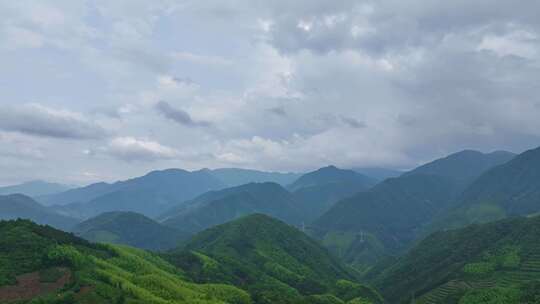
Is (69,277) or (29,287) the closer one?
(29,287)

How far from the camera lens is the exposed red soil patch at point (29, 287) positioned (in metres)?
128

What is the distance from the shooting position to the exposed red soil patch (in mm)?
127781

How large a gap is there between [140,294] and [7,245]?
53.9 m

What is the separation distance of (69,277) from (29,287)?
1057 centimetres

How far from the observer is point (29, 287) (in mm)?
133875

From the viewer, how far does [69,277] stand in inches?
5522

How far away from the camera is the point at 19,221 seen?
18475 centimetres

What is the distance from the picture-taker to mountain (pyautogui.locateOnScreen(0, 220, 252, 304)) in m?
129

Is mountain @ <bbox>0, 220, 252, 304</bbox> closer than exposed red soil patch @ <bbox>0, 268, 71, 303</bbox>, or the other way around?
exposed red soil patch @ <bbox>0, 268, 71, 303</bbox>

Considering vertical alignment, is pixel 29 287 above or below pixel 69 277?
below

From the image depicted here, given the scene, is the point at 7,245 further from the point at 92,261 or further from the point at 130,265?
the point at 130,265

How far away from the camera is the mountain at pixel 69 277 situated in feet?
424

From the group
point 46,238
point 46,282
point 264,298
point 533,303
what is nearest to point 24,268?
point 46,282

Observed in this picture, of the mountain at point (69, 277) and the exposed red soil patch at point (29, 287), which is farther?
the mountain at point (69, 277)
